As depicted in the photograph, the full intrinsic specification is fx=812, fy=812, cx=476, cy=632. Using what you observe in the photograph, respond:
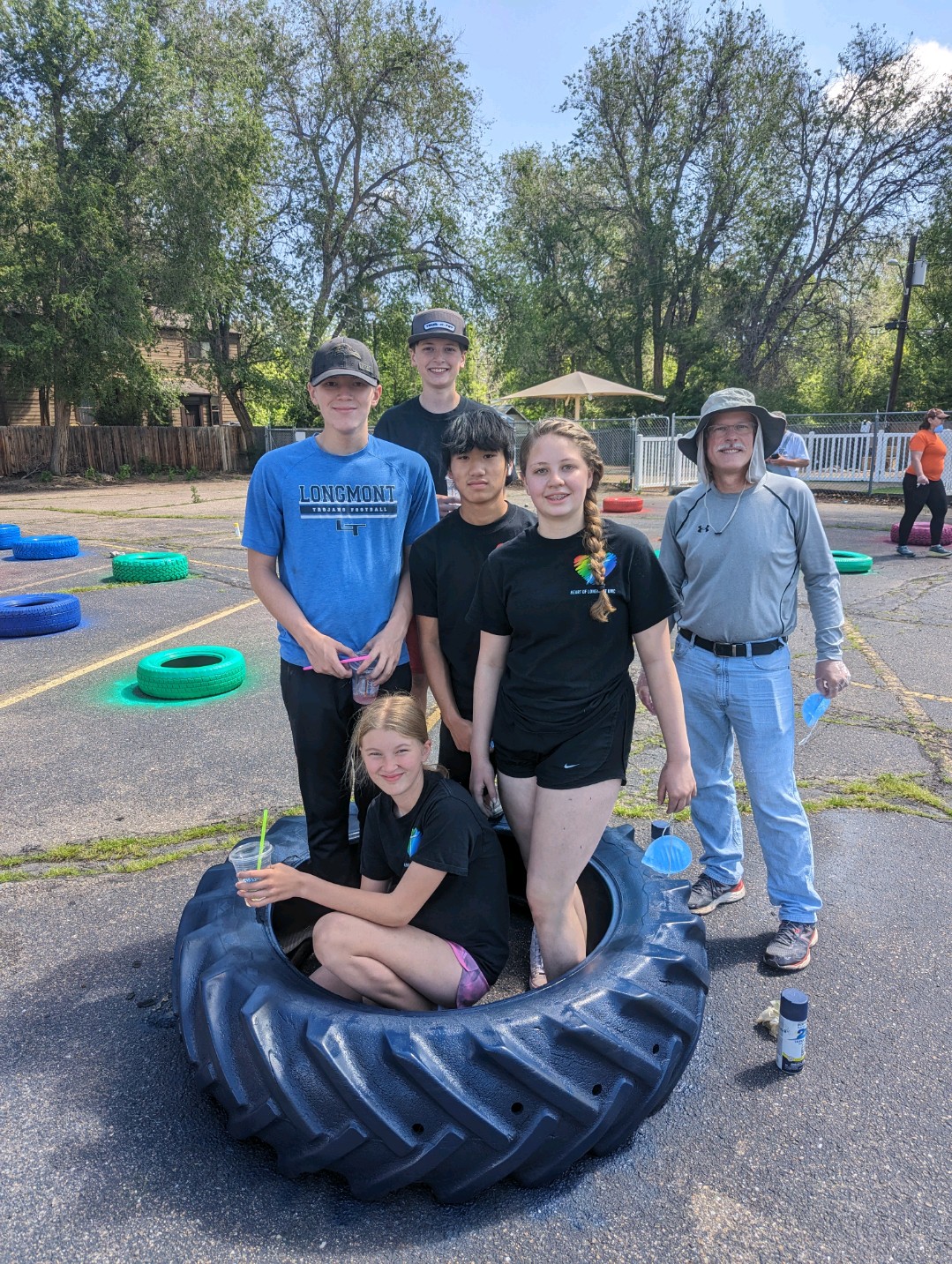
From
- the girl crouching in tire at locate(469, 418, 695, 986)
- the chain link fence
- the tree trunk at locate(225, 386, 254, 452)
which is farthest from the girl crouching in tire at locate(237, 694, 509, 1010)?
the tree trunk at locate(225, 386, 254, 452)

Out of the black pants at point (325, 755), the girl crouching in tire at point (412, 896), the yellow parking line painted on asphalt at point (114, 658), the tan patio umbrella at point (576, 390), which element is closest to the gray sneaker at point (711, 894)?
the girl crouching in tire at point (412, 896)

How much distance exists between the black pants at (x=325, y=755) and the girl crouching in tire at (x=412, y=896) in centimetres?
36

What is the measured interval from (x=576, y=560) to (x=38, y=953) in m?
2.36

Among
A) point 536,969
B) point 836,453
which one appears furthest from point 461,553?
point 836,453

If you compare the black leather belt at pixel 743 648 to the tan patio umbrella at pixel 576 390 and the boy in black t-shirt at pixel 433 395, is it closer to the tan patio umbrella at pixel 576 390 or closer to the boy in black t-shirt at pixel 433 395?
the boy in black t-shirt at pixel 433 395

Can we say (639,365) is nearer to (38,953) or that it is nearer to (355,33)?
(355,33)

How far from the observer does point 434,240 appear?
2842 centimetres

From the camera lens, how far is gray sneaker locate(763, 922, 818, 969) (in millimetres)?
2785

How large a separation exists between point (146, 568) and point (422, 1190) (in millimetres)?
8593

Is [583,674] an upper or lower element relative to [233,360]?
lower

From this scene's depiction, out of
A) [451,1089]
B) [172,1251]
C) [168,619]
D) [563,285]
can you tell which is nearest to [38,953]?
[172,1251]

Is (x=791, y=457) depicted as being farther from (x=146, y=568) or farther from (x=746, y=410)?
(x=146, y=568)

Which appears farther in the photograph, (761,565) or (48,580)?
(48,580)

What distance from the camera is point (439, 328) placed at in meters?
3.39
